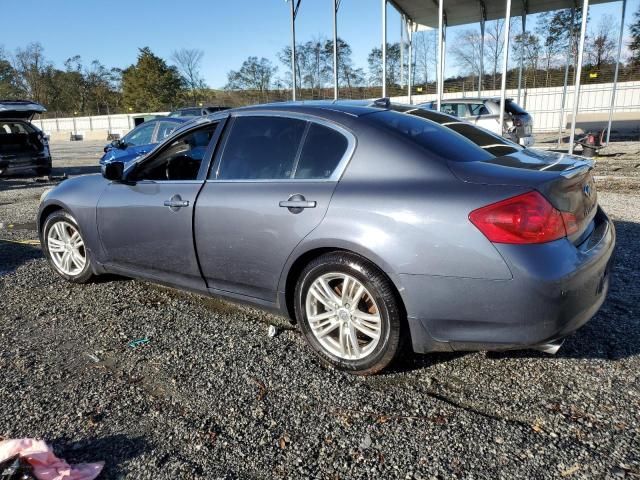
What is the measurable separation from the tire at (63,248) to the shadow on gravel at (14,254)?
716 millimetres

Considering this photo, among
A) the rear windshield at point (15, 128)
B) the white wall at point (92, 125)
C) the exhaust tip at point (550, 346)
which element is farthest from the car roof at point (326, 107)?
the white wall at point (92, 125)

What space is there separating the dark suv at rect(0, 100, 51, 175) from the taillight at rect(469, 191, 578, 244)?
12.7 m

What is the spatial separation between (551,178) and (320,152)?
1303 mm

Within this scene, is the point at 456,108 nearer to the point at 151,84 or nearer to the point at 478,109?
the point at 478,109

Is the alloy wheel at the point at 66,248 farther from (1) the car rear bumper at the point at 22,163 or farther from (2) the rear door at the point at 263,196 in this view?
(1) the car rear bumper at the point at 22,163

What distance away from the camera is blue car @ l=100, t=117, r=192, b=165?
1038cm

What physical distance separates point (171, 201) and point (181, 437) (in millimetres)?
1759

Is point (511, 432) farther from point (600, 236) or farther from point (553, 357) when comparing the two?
point (600, 236)

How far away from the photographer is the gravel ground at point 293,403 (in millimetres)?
2109

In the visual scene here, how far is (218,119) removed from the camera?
139 inches

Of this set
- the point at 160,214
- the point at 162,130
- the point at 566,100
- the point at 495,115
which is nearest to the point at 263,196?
the point at 160,214

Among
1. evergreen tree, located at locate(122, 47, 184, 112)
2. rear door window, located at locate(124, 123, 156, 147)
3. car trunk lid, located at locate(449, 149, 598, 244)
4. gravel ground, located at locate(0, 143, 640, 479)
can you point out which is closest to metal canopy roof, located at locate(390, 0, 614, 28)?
rear door window, located at locate(124, 123, 156, 147)

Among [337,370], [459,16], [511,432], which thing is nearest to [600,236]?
[511,432]

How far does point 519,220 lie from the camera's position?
90.9 inches
